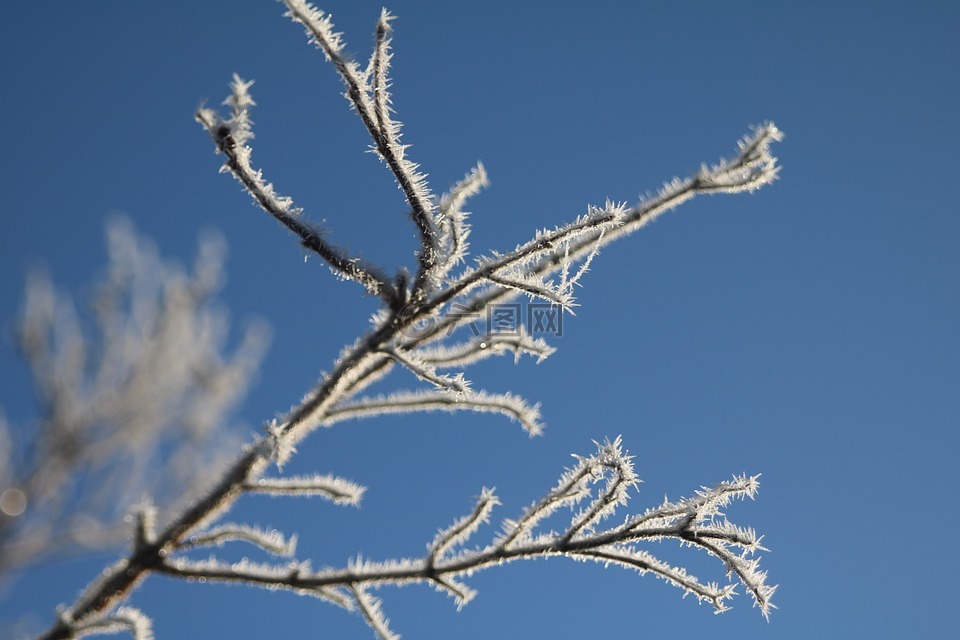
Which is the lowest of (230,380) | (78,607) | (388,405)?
(78,607)

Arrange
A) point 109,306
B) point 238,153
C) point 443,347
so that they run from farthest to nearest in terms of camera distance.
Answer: point 109,306 → point 443,347 → point 238,153

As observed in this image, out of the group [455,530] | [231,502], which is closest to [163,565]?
[231,502]

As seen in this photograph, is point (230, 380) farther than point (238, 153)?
Yes

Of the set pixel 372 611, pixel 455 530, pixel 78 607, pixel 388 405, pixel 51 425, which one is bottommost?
pixel 78 607

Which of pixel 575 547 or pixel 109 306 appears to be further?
pixel 109 306

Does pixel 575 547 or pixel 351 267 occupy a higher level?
pixel 351 267

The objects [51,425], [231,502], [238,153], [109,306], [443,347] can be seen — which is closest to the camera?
[238,153]

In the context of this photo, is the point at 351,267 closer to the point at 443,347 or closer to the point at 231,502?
the point at 443,347

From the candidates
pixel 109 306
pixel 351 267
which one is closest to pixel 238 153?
pixel 351 267

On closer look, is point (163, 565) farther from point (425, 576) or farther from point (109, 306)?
point (109, 306)
